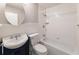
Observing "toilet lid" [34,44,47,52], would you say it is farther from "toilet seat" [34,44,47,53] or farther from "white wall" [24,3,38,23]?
"white wall" [24,3,38,23]

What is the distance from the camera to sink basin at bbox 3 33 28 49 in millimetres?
1197

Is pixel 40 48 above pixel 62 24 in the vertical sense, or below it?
below

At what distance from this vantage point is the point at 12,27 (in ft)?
3.97

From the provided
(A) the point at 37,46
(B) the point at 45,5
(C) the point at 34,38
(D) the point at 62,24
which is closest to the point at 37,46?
(A) the point at 37,46

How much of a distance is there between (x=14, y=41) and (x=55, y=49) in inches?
20.0

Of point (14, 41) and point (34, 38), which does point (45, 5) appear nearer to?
point (34, 38)

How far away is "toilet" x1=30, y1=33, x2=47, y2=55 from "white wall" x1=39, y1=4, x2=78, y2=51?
13cm

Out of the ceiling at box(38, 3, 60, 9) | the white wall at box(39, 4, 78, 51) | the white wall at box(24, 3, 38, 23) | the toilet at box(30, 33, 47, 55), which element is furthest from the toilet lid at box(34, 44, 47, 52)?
the ceiling at box(38, 3, 60, 9)

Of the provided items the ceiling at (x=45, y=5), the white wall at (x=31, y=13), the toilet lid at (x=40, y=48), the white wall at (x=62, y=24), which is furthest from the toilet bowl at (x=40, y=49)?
the ceiling at (x=45, y=5)

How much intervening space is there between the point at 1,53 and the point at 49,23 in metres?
0.68

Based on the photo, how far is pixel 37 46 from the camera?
4.16ft

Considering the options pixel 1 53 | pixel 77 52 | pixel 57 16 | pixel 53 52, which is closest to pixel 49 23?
pixel 57 16

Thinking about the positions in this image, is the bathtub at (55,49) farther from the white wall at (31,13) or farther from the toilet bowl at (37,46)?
the white wall at (31,13)

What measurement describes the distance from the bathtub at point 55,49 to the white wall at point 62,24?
4 centimetres
